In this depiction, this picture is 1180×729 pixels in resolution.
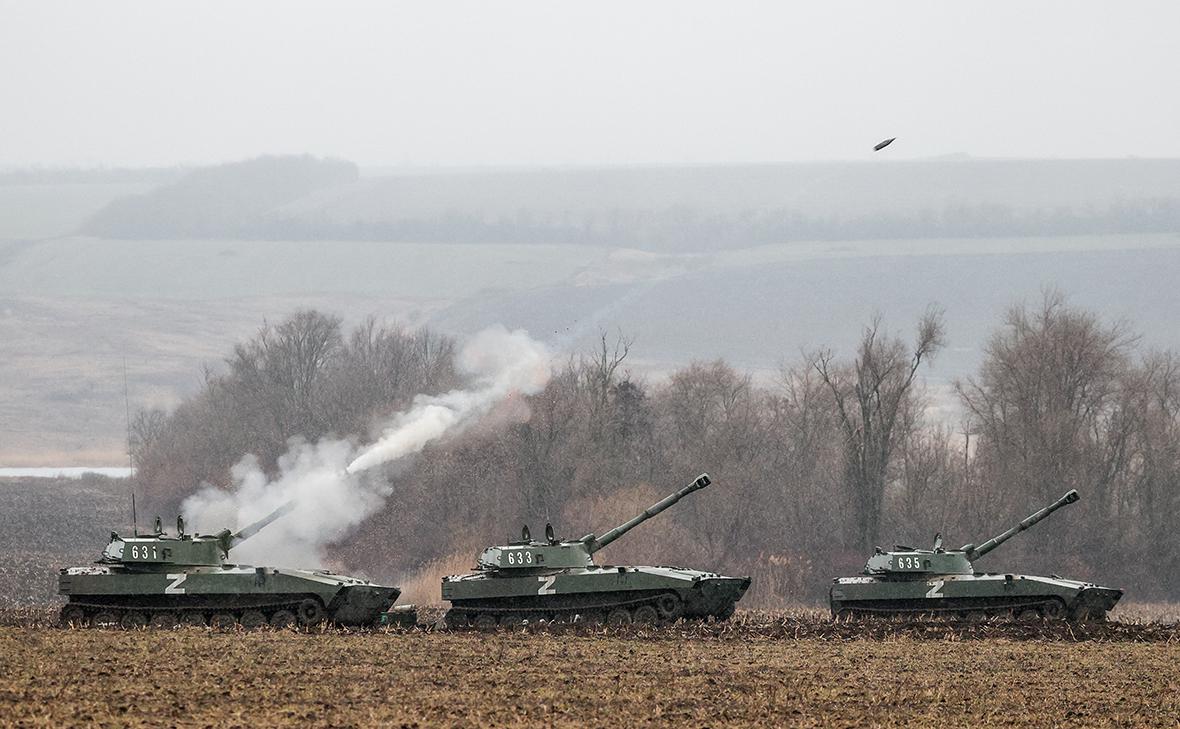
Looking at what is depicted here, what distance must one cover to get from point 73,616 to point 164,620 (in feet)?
5.64

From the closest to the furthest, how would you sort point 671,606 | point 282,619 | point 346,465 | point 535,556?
point 282,619 < point 671,606 < point 535,556 < point 346,465

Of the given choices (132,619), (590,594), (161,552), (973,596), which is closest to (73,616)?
(132,619)

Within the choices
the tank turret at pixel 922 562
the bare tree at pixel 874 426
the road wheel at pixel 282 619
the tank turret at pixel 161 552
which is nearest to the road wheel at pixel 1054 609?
the tank turret at pixel 922 562

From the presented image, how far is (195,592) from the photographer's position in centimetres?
3559

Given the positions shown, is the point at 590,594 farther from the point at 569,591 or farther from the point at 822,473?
the point at 822,473

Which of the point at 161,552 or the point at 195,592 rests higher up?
the point at 161,552

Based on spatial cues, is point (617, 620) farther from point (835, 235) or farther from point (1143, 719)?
point (835, 235)

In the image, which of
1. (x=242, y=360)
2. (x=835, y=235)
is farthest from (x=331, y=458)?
(x=835, y=235)

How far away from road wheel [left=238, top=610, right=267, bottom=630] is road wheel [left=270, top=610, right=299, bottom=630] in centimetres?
18

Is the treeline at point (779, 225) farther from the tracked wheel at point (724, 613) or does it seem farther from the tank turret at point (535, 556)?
the tank turret at point (535, 556)

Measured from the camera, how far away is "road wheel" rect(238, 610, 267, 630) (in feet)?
116

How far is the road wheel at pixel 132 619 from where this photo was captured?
35438 mm

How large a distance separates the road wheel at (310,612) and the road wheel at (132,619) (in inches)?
116

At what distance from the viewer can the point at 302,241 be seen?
636ft
